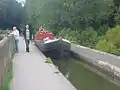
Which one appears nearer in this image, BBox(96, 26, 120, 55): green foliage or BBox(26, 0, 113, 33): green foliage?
BBox(96, 26, 120, 55): green foliage

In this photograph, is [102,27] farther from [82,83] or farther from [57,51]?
[82,83]

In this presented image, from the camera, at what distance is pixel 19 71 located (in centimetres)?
1659

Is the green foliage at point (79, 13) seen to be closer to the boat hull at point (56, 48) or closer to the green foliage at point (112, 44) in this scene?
the boat hull at point (56, 48)

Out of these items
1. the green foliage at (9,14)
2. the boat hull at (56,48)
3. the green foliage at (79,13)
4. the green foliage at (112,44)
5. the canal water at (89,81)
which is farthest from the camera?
the green foliage at (9,14)

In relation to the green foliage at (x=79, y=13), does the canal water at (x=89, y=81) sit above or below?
below

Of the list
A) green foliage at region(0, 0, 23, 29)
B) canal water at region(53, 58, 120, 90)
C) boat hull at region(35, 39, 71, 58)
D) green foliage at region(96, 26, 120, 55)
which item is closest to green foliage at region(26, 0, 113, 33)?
boat hull at region(35, 39, 71, 58)

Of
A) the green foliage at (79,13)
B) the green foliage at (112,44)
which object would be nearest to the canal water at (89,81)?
the green foliage at (112,44)

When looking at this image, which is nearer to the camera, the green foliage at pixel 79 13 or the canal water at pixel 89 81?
the canal water at pixel 89 81

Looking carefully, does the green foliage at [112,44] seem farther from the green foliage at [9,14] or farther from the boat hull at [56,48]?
the green foliage at [9,14]

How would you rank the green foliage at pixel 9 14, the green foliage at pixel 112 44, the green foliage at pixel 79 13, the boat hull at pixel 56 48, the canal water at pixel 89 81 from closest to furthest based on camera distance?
the canal water at pixel 89 81
the green foliage at pixel 112 44
the boat hull at pixel 56 48
the green foliage at pixel 79 13
the green foliage at pixel 9 14

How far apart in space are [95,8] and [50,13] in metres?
14.2

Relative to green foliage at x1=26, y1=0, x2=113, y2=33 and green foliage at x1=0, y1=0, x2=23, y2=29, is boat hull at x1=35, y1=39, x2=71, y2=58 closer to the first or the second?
green foliage at x1=26, y1=0, x2=113, y2=33

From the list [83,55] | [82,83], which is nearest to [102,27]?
[83,55]

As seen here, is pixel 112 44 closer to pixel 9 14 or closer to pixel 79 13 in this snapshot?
pixel 79 13
